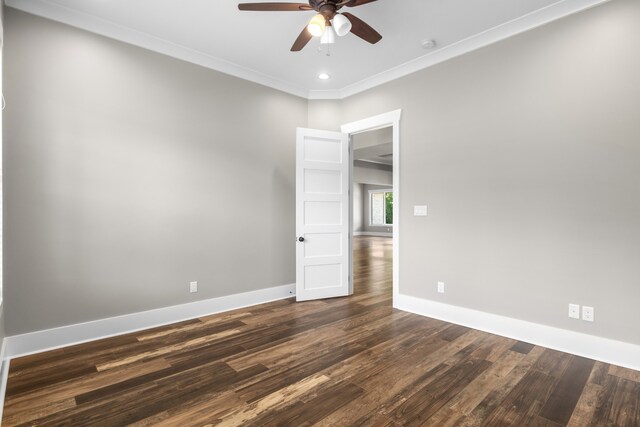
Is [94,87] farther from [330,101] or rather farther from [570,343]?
[570,343]

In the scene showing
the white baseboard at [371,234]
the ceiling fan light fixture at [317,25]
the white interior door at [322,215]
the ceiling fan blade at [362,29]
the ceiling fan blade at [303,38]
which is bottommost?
the white baseboard at [371,234]

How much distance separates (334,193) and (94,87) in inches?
116

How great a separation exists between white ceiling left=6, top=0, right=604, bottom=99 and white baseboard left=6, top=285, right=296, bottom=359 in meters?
2.80

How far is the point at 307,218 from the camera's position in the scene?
14.2ft

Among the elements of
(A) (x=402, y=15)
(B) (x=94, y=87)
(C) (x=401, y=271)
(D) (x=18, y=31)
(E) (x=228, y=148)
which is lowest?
(C) (x=401, y=271)

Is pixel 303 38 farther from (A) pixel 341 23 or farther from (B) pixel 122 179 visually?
(B) pixel 122 179

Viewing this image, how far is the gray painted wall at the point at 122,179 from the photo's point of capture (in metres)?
2.73

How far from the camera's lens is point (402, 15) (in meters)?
2.92

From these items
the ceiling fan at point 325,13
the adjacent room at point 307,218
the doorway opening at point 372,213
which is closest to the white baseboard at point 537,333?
the adjacent room at point 307,218

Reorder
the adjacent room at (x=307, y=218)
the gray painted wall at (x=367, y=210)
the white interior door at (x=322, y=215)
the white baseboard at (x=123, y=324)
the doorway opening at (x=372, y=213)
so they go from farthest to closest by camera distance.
→ the gray painted wall at (x=367, y=210) < the doorway opening at (x=372, y=213) < the white interior door at (x=322, y=215) < the white baseboard at (x=123, y=324) < the adjacent room at (x=307, y=218)

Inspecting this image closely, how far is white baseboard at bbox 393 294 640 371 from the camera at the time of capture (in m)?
2.50

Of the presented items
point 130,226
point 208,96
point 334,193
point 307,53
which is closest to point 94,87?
point 208,96

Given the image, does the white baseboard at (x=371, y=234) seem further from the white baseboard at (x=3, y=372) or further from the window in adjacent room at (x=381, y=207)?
the white baseboard at (x=3, y=372)

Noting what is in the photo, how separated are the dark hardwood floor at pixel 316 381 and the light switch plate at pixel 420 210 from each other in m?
1.28
